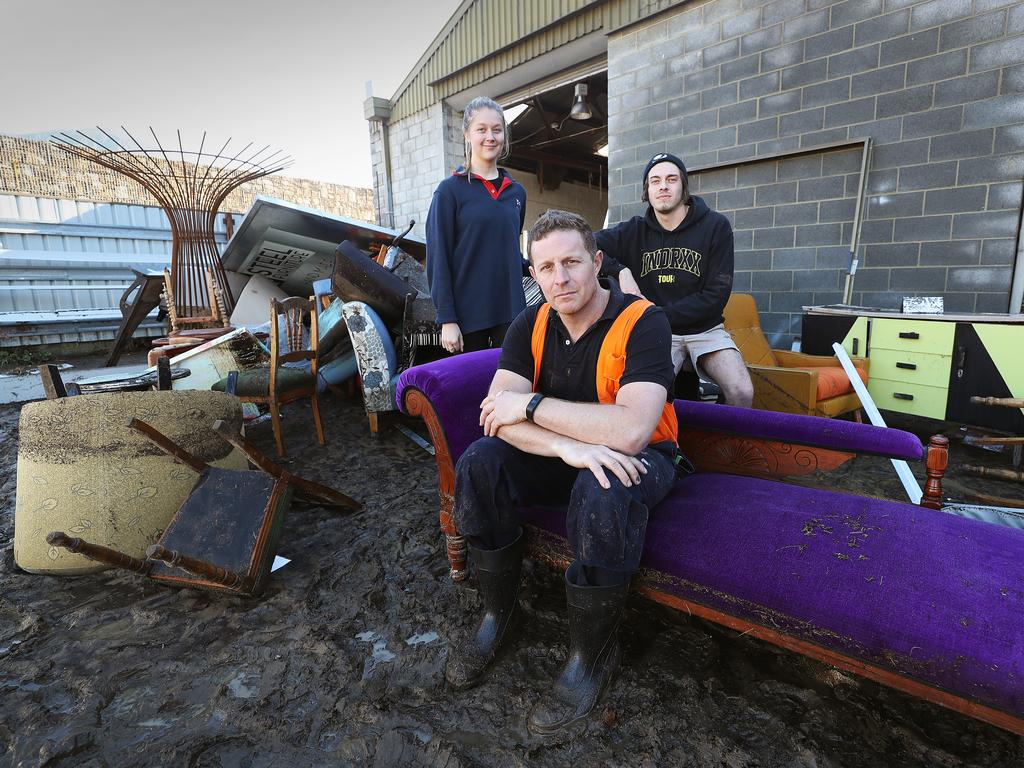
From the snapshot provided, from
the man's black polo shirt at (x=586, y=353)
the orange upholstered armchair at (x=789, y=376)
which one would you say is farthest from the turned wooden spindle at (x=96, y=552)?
the orange upholstered armchair at (x=789, y=376)

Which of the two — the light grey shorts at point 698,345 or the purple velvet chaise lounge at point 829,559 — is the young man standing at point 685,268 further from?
the purple velvet chaise lounge at point 829,559

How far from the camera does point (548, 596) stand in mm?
1999

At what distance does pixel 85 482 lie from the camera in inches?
84.3

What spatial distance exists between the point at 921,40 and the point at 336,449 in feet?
17.5

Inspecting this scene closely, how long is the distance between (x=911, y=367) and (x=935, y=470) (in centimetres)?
255

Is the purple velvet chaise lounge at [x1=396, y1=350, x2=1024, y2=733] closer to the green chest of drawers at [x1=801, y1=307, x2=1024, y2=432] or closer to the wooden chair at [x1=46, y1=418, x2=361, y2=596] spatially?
the wooden chair at [x1=46, y1=418, x2=361, y2=596]

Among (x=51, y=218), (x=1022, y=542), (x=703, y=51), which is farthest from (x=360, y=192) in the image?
(x=1022, y=542)

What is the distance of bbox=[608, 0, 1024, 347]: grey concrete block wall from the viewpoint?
3.72m

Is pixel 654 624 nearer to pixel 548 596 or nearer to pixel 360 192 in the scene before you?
pixel 548 596

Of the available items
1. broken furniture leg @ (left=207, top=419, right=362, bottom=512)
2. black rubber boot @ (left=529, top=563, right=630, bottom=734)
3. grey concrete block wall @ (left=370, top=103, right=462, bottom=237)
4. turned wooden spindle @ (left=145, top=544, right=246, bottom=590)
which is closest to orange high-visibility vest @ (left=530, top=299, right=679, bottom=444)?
black rubber boot @ (left=529, top=563, right=630, bottom=734)

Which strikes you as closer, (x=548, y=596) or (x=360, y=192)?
(x=548, y=596)

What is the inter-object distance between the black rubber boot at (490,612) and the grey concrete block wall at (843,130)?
4292 millimetres

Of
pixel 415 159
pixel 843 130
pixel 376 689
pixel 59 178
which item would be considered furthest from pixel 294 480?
pixel 59 178

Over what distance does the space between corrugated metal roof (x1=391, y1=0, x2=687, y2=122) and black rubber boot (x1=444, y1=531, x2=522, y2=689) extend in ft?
18.4
